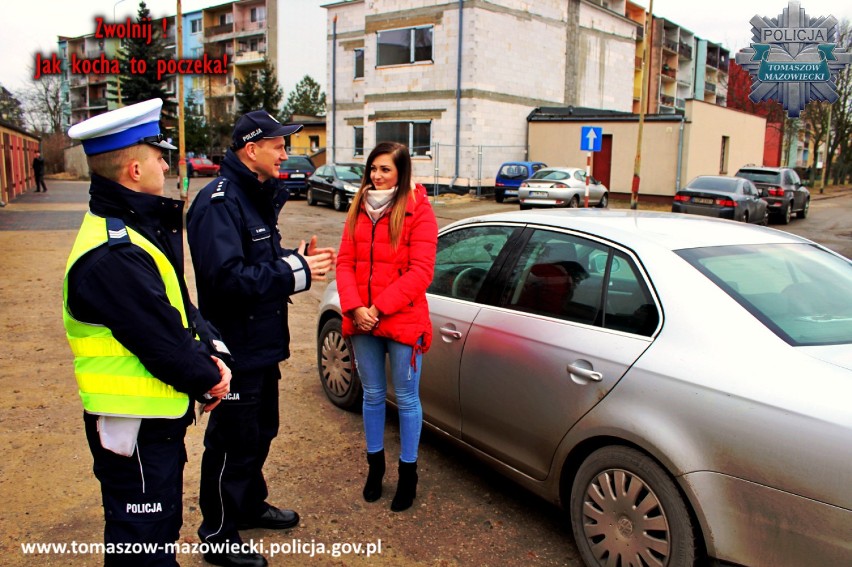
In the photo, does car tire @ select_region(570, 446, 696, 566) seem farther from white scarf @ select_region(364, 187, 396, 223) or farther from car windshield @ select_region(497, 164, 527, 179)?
car windshield @ select_region(497, 164, 527, 179)

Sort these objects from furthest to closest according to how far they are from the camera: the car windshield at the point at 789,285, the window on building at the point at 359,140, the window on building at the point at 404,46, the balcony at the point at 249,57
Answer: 1. the balcony at the point at 249,57
2. the window on building at the point at 359,140
3. the window on building at the point at 404,46
4. the car windshield at the point at 789,285

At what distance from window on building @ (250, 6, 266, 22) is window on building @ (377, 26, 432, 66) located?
3945cm

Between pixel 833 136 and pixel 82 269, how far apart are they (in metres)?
49.9

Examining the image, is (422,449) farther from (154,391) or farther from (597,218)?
(154,391)

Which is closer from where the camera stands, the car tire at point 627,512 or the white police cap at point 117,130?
the white police cap at point 117,130

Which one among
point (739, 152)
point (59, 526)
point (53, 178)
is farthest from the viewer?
point (53, 178)

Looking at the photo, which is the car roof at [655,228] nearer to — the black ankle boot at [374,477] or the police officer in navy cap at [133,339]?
the black ankle boot at [374,477]

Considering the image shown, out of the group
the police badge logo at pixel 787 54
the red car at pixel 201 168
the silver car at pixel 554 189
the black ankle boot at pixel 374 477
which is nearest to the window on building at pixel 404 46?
the silver car at pixel 554 189

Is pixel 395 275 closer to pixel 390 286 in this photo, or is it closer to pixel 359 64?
pixel 390 286

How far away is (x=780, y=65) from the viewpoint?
14.2 meters

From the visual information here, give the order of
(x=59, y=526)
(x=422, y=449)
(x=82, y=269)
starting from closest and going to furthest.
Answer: (x=82, y=269) → (x=59, y=526) → (x=422, y=449)

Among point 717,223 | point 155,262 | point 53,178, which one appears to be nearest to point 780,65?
point 717,223

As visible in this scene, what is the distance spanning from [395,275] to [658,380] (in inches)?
53.2

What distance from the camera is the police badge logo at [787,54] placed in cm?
1377
